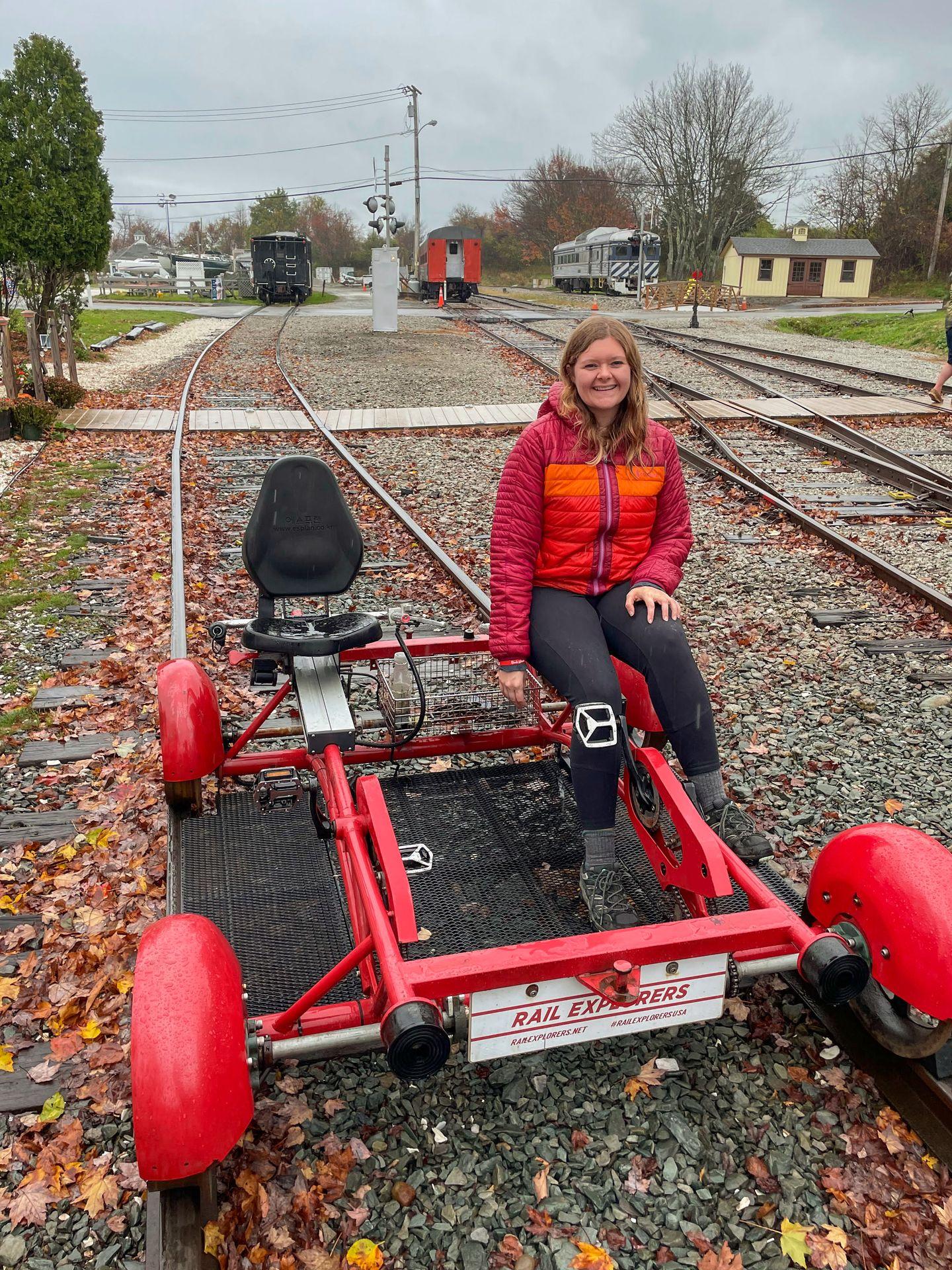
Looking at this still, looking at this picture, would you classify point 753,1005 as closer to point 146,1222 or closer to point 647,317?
point 146,1222

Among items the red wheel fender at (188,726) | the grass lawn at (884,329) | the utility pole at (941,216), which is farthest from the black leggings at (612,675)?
the utility pole at (941,216)

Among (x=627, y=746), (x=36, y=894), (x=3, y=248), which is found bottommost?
(x=36, y=894)

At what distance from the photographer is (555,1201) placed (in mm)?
2318

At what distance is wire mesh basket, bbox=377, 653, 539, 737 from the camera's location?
13.0ft

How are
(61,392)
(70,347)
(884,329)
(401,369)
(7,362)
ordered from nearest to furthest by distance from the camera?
(7,362), (61,392), (70,347), (401,369), (884,329)

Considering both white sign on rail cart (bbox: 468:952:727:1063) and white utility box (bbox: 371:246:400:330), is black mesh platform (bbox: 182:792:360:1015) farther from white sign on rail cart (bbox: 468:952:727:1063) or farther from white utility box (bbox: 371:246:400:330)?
white utility box (bbox: 371:246:400:330)

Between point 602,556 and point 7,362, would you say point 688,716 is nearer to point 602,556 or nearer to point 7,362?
point 602,556

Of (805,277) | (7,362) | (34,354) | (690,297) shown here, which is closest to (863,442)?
(34,354)

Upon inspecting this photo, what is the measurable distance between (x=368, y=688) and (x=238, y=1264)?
314 cm

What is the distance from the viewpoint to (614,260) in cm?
4500

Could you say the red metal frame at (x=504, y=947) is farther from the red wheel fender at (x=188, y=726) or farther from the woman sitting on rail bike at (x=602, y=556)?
the red wheel fender at (x=188, y=726)

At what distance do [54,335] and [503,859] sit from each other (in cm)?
1404

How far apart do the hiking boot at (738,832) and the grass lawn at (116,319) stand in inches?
938

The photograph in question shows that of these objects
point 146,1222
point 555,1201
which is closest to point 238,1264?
point 146,1222
